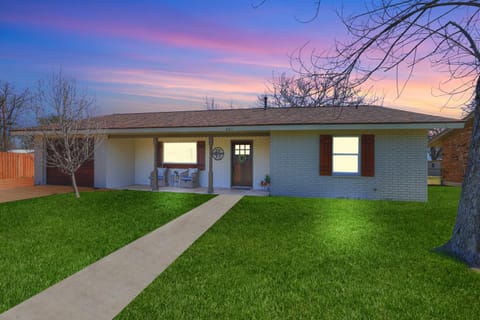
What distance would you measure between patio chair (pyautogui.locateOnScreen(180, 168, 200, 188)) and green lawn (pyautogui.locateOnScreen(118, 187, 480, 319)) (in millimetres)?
6064

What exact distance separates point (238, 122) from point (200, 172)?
11.1ft

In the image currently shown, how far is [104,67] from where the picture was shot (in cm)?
1397

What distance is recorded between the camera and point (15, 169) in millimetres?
14883

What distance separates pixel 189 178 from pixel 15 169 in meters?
9.75

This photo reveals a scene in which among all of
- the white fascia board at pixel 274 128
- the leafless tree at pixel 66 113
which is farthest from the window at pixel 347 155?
the leafless tree at pixel 66 113

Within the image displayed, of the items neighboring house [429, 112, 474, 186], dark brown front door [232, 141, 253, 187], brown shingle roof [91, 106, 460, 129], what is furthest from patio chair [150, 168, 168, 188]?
neighboring house [429, 112, 474, 186]

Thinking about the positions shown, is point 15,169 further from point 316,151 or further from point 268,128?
point 316,151

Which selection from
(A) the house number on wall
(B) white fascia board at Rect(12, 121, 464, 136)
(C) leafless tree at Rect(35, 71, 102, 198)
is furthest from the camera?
(A) the house number on wall

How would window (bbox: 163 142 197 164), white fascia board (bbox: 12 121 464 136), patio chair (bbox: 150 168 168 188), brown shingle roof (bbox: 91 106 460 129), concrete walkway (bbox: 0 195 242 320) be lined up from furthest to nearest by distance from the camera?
1. window (bbox: 163 142 197 164)
2. patio chair (bbox: 150 168 168 188)
3. brown shingle roof (bbox: 91 106 460 129)
4. white fascia board (bbox: 12 121 464 136)
5. concrete walkway (bbox: 0 195 242 320)

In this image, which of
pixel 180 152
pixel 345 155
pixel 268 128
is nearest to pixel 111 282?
pixel 268 128

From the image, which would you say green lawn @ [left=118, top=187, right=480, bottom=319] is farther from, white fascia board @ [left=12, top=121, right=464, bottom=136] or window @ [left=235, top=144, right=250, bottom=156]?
window @ [left=235, top=144, right=250, bottom=156]

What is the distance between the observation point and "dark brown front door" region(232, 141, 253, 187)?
1290cm

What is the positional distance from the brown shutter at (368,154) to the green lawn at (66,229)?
19.2ft

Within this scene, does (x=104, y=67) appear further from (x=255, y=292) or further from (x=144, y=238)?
(x=255, y=292)
